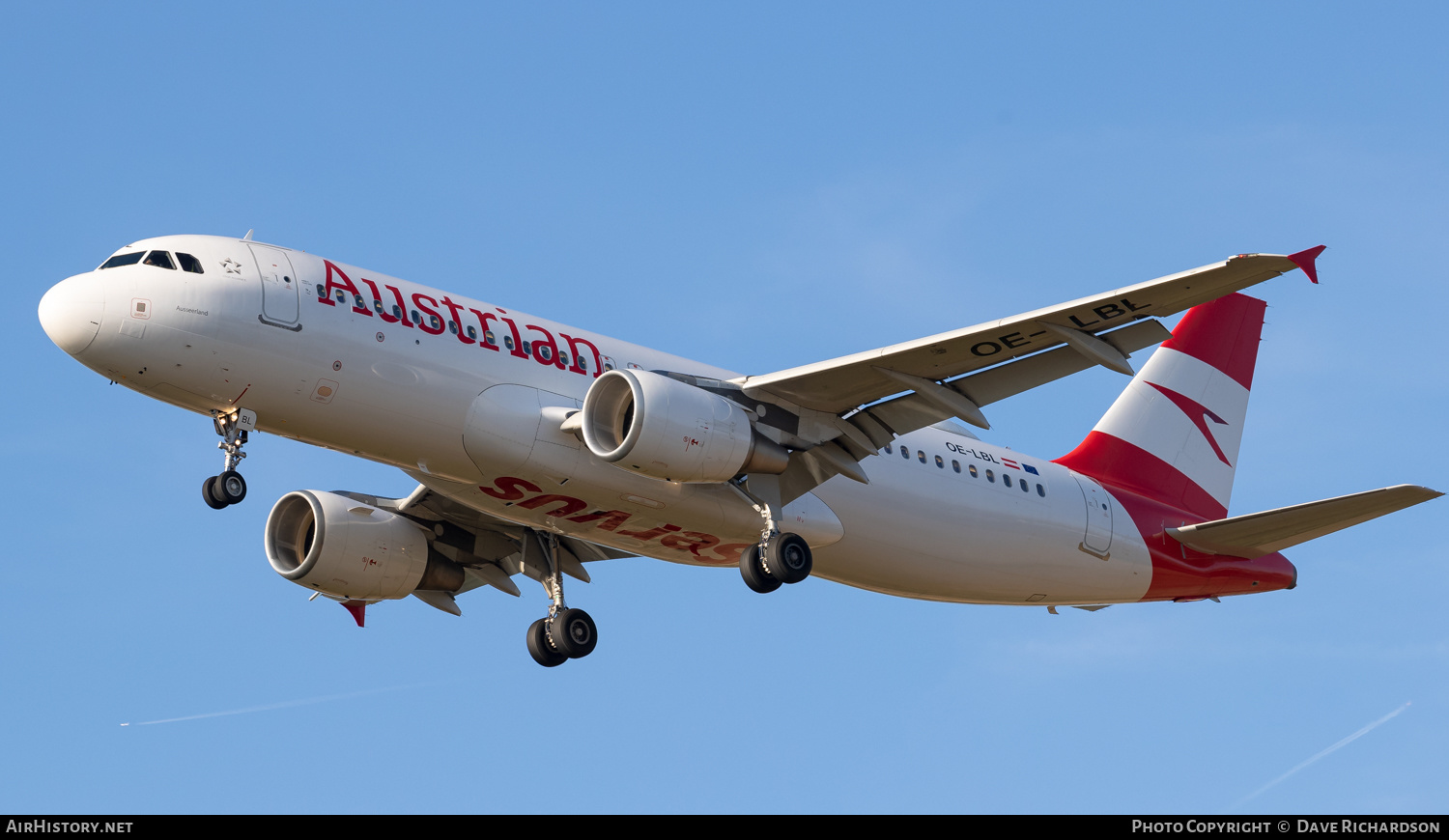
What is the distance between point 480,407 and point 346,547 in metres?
7.33

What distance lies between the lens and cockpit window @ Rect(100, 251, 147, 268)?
82.7 ft

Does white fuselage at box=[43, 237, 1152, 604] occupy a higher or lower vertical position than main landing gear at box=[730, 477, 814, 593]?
higher

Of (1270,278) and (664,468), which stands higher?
(1270,278)

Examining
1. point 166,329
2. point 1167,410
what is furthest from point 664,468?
point 1167,410

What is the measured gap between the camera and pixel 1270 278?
926 inches

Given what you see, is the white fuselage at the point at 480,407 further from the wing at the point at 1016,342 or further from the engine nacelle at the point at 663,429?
the wing at the point at 1016,342

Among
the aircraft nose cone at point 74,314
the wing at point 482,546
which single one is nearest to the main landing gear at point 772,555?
the wing at point 482,546

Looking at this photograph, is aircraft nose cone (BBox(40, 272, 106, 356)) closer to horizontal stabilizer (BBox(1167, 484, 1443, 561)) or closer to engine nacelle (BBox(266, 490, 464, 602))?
engine nacelle (BBox(266, 490, 464, 602))

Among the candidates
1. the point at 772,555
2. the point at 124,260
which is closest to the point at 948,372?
the point at 772,555

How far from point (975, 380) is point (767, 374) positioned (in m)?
3.55

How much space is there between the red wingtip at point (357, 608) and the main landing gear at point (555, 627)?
3896 mm

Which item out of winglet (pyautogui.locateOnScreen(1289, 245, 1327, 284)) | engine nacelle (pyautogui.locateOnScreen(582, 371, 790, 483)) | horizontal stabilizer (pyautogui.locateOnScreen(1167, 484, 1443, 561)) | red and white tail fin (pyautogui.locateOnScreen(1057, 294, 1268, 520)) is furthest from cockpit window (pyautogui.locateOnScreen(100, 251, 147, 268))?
horizontal stabilizer (pyautogui.locateOnScreen(1167, 484, 1443, 561))

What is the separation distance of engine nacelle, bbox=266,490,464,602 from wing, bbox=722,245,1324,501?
860 cm
